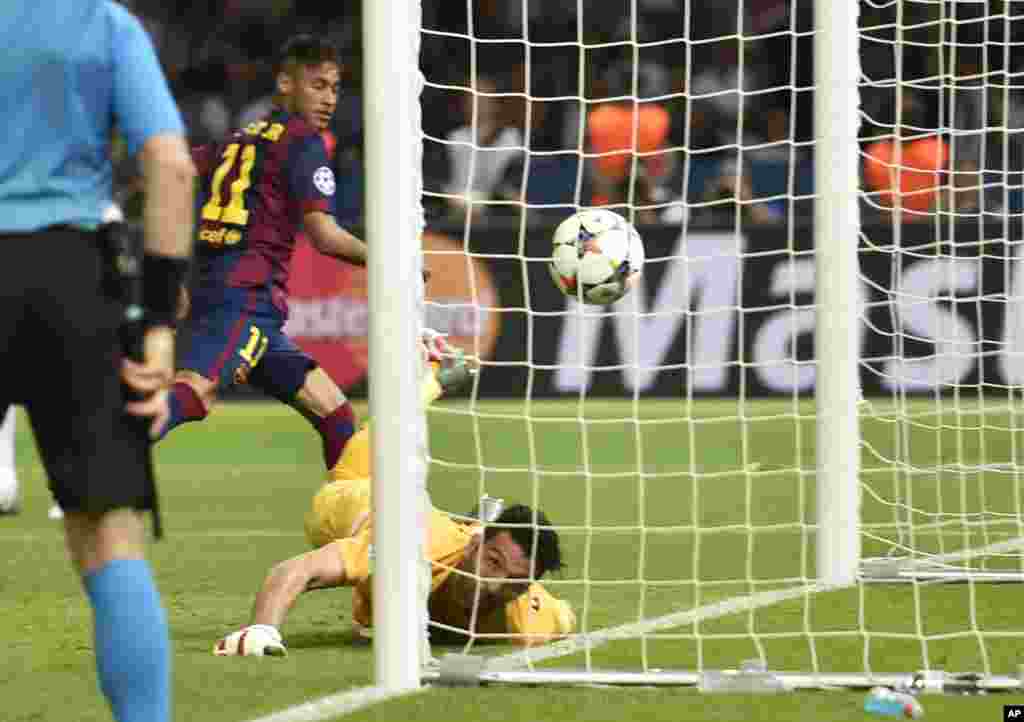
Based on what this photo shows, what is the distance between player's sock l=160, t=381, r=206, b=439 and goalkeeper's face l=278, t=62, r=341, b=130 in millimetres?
1080

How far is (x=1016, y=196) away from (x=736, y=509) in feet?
7.15

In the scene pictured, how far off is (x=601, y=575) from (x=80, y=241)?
405 centimetres

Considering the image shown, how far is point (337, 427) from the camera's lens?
26.3ft

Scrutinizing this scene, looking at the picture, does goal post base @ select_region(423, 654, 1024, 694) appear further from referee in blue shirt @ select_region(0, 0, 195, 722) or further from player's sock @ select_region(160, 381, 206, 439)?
player's sock @ select_region(160, 381, 206, 439)

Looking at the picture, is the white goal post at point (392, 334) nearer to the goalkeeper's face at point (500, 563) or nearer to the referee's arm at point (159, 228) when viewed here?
the goalkeeper's face at point (500, 563)

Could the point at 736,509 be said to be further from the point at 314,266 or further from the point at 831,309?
the point at 314,266

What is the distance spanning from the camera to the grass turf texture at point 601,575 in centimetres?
509

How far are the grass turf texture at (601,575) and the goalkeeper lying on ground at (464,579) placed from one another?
0.37 feet

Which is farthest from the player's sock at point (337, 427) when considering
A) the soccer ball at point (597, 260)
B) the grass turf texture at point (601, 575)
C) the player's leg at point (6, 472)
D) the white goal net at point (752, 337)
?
the player's leg at point (6, 472)

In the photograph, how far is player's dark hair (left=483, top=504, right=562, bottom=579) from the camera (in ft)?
18.6

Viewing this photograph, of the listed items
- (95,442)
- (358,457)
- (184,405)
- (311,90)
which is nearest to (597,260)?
(358,457)

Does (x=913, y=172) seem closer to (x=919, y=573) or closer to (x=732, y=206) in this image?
(x=919, y=573)

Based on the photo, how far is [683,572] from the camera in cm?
756

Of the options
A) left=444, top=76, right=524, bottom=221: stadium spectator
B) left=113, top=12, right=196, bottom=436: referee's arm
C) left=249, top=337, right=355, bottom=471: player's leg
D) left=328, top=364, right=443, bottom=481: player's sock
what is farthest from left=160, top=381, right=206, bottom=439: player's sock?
left=444, top=76, right=524, bottom=221: stadium spectator
